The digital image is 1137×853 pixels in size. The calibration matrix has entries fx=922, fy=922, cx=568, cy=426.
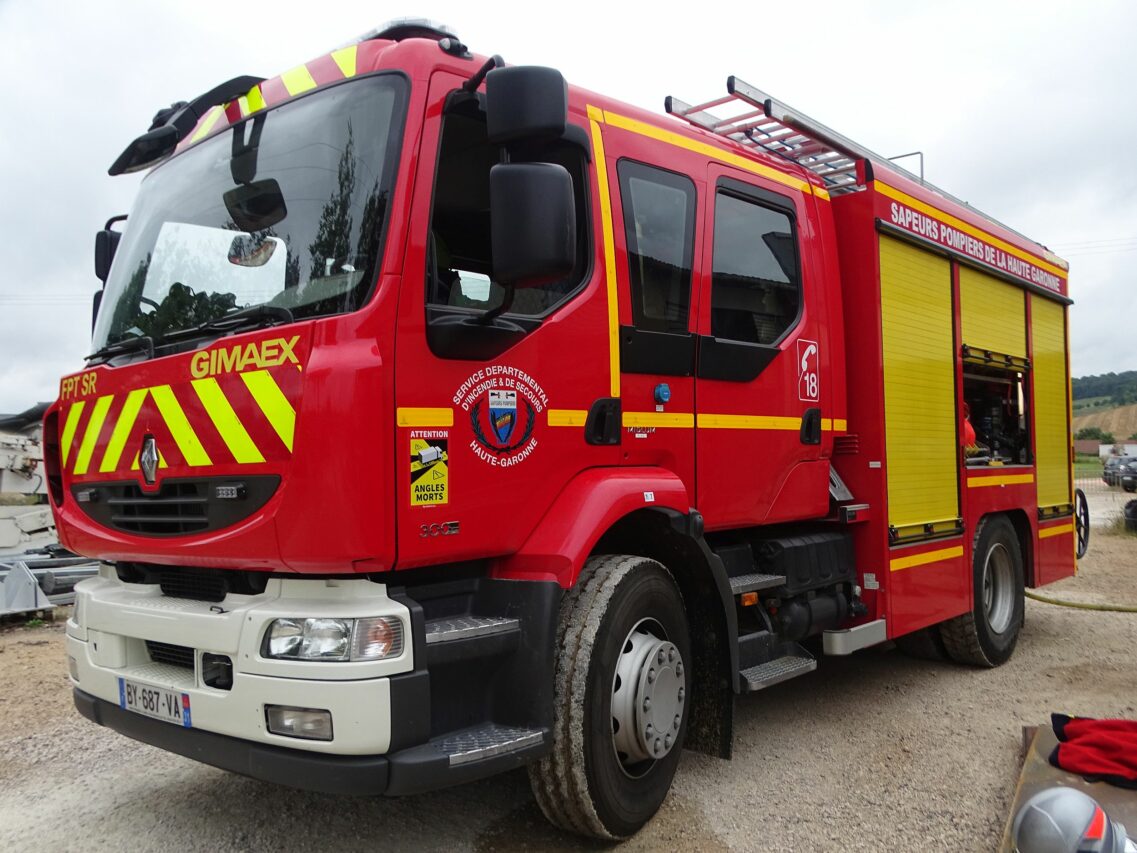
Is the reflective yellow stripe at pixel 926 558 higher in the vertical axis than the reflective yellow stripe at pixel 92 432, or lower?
lower

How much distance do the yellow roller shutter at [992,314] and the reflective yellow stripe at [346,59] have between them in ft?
14.2

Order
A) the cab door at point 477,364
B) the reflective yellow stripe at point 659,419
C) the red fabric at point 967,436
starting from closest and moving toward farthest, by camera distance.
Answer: the cab door at point 477,364 → the reflective yellow stripe at point 659,419 → the red fabric at point 967,436

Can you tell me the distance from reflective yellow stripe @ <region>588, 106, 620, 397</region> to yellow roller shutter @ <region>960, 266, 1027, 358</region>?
3322 mm

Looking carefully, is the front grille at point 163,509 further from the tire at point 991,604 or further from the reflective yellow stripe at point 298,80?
the tire at point 991,604

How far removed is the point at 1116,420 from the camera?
67750 mm

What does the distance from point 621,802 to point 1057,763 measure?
6.21ft

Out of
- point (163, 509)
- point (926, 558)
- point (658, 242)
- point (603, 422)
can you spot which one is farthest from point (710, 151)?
point (163, 509)

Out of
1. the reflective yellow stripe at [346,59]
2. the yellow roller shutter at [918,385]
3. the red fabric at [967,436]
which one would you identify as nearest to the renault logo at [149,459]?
the reflective yellow stripe at [346,59]

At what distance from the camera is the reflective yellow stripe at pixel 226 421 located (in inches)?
111

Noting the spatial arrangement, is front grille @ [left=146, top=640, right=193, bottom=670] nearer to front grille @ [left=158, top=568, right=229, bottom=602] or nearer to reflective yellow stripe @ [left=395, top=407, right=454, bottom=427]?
front grille @ [left=158, top=568, right=229, bottom=602]

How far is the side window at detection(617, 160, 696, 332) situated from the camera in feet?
12.3

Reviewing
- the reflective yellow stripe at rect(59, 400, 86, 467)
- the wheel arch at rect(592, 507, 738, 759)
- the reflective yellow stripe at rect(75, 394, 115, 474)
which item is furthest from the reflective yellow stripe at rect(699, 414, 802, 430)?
the reflective yellow stripe at rect(59, 400, 86, 467)

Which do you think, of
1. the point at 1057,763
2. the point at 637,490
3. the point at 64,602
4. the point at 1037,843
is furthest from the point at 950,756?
the point at 64,602

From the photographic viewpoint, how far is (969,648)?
19.9ft
